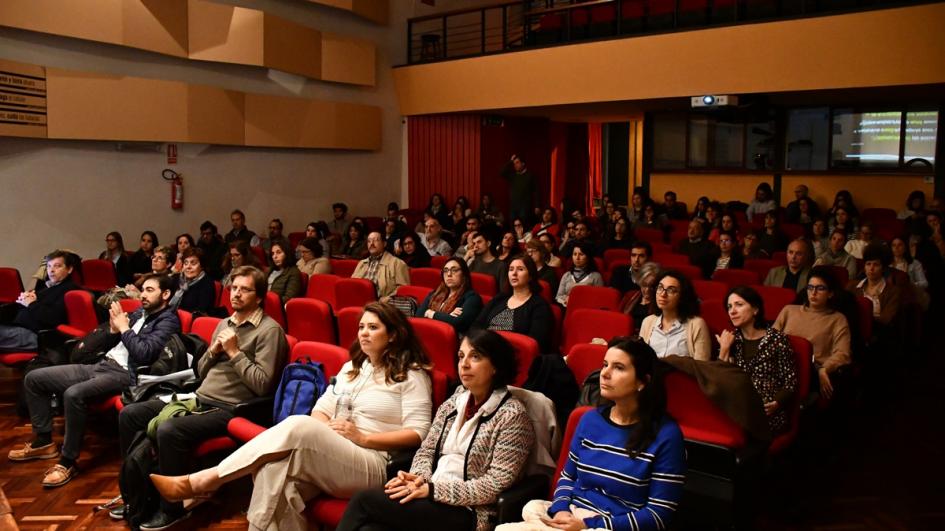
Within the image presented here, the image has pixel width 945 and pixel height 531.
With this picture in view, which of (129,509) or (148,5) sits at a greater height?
(148,5)

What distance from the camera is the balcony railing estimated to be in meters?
8.75

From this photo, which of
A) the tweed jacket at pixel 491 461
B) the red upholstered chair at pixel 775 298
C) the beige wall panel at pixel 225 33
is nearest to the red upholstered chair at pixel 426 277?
the red upholstered chair at pixel 775 298

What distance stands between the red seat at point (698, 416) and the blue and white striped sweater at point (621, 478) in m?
0.59

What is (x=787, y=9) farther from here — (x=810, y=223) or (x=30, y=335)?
(x=30, y=335)

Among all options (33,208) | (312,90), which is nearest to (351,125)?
(312,90)

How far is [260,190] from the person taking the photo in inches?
420

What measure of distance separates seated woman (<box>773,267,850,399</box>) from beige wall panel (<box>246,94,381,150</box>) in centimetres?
764

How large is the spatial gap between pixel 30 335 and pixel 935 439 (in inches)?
228

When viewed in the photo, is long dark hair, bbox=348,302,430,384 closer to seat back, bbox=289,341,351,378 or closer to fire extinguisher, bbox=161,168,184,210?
seat back, bbox=289,341,351,378

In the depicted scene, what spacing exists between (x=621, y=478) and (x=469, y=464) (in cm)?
58

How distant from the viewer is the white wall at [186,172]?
814 cm

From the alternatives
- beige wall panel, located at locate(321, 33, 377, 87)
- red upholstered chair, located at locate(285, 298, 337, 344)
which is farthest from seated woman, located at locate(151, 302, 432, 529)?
beige wall panel, located at locate(321, 33, 377, 87)

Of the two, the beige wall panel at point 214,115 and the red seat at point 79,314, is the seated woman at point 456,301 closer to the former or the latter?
the red seat at point 79,314

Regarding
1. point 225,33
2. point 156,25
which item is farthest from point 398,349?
point 225,33
